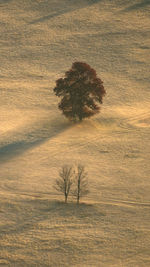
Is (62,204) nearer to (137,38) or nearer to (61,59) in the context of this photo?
(61,59)

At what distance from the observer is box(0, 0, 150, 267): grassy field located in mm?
43062

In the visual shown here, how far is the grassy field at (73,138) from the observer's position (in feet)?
141

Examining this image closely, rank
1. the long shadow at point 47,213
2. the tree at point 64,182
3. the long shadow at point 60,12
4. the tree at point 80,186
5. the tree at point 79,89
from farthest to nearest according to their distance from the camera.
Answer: the long shadow at point 60,12, the tree at point 79,89, the tree at point 80,186, the tree at point 64,182, the long shadow at point 47,213

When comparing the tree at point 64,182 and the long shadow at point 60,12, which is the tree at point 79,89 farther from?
the long shadow at point 60,12

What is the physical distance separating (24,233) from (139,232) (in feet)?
27.3

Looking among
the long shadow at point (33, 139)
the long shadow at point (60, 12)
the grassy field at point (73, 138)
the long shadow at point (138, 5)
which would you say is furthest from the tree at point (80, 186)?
the long shadow at point (138, 5)

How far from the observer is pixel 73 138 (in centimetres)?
6141

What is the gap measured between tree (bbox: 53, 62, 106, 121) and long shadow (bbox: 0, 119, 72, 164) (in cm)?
168

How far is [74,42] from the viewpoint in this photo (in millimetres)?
86812

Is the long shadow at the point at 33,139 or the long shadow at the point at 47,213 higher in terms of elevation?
the long shadow at the point at 33,139

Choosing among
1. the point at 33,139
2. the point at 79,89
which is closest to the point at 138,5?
the point at 79,89

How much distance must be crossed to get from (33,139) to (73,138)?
4057 millimetres

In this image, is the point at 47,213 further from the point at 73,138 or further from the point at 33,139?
the point at 73,138

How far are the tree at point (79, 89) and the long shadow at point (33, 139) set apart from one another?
168 centimetres
